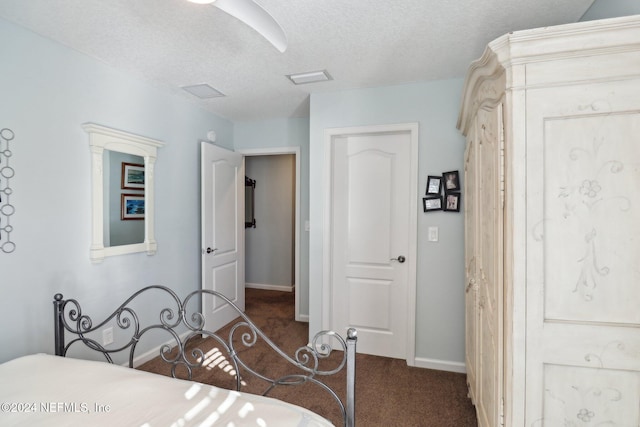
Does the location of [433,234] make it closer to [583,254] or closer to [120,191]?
[583,254]

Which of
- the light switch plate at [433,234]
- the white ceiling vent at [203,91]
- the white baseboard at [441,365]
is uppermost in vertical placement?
the white ceiling vent at [203,91]

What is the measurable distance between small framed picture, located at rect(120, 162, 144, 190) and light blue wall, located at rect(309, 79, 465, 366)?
200cm

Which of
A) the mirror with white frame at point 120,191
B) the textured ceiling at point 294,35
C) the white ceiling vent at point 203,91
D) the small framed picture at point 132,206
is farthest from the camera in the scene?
the white ceiling vent at point 203,91

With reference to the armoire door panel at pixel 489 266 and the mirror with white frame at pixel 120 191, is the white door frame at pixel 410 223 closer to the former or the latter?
the armoire door panel at pixel 489 266

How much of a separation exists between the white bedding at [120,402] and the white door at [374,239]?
2.01 metres

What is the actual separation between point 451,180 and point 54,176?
116 inches

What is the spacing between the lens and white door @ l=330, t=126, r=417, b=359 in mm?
2977

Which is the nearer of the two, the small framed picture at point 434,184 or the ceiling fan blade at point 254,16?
the ceiling fan blade at point 254,16

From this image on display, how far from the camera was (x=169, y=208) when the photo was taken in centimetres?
314

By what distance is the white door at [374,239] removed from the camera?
9.77ft

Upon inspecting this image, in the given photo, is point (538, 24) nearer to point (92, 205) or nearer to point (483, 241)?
point (483, 241)

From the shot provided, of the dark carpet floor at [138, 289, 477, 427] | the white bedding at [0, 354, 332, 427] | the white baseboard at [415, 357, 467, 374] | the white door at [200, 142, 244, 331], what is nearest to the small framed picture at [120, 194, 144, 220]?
the white door at [200, 142, 244, 331]

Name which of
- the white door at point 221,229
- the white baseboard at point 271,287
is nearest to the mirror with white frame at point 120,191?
the white door at point 221,229

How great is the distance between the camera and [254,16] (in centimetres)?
131
